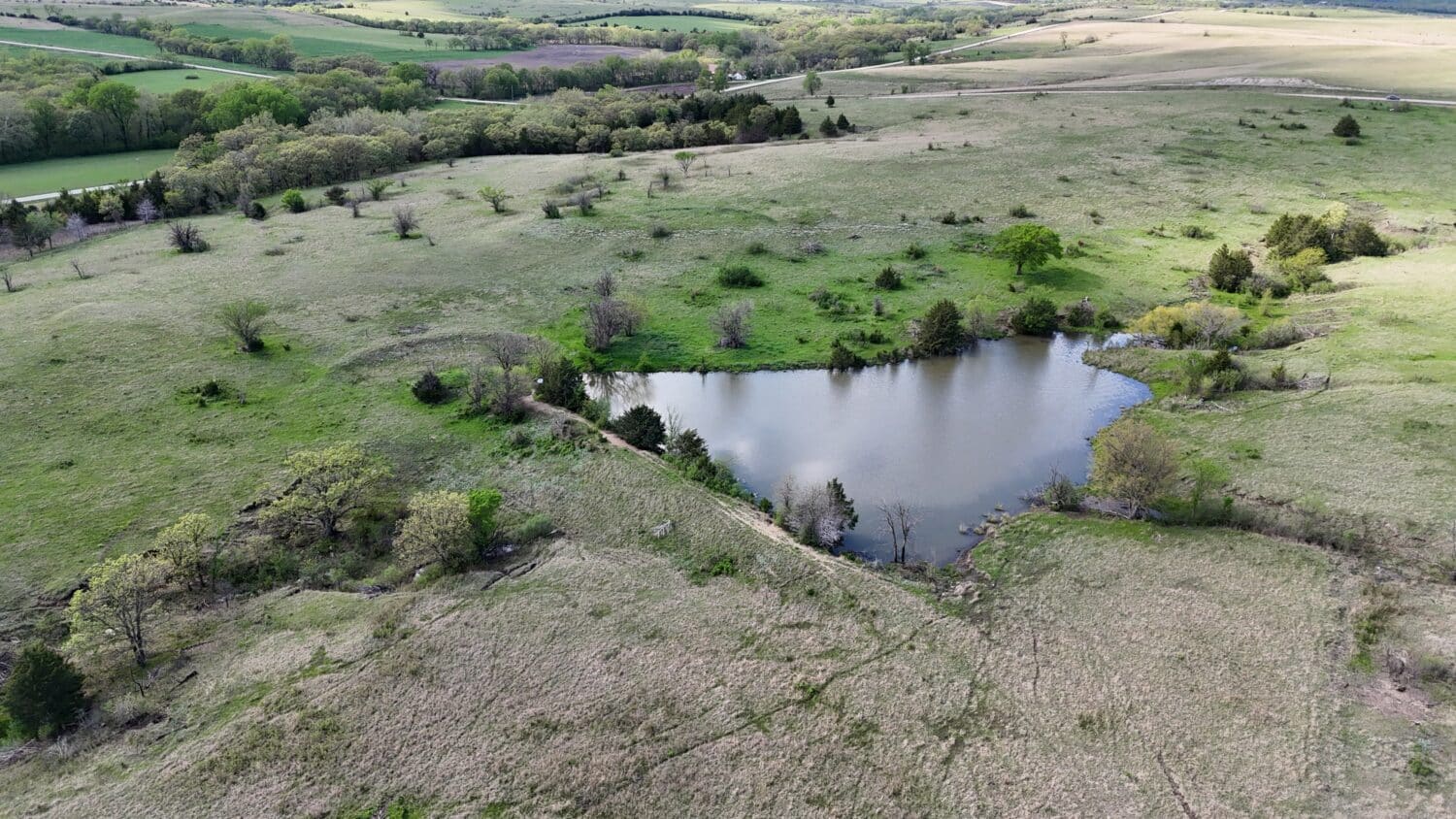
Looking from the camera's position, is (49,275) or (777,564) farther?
(49,275)

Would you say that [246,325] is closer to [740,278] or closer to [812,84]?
Result: [740,278]

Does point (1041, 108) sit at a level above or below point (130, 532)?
above

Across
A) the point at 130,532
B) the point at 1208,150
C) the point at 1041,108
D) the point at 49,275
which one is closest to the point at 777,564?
the point at 130,532

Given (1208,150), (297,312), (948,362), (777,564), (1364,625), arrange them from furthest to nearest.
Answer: (1208,150) < (297,312) < (948,362) < (777,564) < (1364,625)

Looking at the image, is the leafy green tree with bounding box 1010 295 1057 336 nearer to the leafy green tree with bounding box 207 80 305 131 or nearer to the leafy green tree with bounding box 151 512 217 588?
the leafy green tree with bounding box 151 512 217 588

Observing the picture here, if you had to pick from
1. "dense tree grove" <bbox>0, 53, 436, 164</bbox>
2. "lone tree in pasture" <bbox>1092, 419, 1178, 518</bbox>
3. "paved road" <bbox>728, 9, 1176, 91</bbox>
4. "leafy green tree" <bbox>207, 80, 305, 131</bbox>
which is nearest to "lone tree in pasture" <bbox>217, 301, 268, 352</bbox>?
"lone tree in pasture" <bbox>1092, 419, 1178, 518</bbox>

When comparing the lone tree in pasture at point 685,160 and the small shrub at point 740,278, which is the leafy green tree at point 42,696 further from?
the lone tree in pasture at point 685,160

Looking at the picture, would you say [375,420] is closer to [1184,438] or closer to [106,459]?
[106,459]

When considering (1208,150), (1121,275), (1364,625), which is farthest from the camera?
(1208,150)
